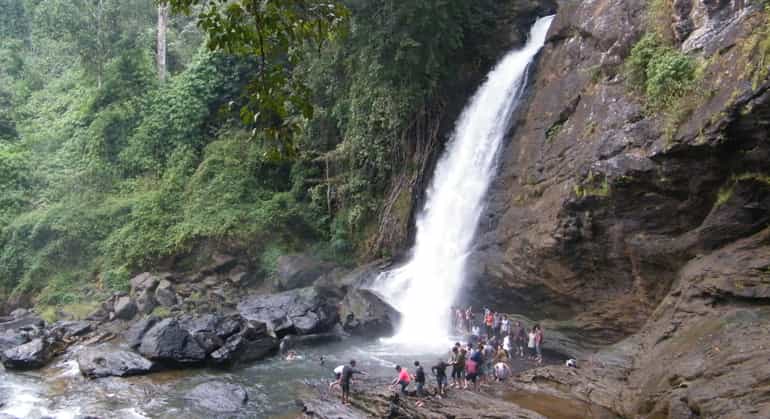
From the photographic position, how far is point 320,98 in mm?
23641

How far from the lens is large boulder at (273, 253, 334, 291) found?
2105cm

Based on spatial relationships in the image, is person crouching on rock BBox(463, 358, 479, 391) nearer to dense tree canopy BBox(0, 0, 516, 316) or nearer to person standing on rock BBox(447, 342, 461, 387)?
person standing on rock BBox(447, 342, 461, 387)

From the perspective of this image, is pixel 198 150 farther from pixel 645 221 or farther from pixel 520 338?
pixel 645 221

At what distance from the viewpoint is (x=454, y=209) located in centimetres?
1956

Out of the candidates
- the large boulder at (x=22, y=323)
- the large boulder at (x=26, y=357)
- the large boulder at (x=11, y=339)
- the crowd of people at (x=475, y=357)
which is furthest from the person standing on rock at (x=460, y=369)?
the large boulder at (x=22, y=323)

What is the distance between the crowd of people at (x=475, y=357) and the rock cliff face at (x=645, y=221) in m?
0.70

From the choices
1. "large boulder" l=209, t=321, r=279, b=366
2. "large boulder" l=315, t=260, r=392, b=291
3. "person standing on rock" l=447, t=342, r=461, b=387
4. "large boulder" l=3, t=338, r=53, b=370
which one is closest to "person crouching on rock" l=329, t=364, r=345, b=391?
"person standing on rock" l=447, t=342, r=461, b=387

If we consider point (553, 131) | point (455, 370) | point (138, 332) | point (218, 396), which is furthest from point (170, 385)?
point (553, 131)

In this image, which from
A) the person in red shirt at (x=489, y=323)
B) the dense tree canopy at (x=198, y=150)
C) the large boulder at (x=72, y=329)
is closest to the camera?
the person in red shirt at (x=489, y=323)

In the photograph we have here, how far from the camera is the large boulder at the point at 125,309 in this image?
19.7 metres

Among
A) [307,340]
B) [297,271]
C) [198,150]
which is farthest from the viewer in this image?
[198,150]

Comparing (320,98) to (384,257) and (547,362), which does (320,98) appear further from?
(547,362)

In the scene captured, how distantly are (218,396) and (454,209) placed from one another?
31.3 feet

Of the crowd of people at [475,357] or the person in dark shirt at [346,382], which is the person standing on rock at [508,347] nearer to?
the crowd of people at [475,357]
